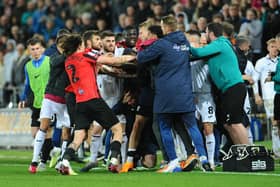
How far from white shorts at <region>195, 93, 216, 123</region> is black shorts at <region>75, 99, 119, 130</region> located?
2000 mm

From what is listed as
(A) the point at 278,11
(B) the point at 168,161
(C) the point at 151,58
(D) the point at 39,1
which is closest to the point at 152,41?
(C) the point at 151,58

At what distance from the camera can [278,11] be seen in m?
25.9

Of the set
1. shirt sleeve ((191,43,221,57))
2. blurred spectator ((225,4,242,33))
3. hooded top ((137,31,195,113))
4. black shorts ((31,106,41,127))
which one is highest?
blurred spectator ((225,4,242,33))

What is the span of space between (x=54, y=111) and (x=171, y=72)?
256cm

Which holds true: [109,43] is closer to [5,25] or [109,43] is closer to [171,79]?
[171,79]

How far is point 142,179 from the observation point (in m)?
14.5

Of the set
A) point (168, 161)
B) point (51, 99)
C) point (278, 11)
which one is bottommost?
point (168, 161)

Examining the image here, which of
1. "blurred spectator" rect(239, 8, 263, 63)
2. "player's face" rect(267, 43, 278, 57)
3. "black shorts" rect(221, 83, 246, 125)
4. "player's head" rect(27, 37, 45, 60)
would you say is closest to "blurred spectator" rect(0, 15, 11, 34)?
"blurred spectator" rect(239, 8, 263, 63)

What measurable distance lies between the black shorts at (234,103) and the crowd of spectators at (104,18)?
19.9ft

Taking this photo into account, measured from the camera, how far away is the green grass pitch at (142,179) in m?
13.6

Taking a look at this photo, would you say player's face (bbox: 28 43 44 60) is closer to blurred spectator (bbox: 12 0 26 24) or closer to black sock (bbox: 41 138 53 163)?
black sock (bbox: 41 138 53 163)

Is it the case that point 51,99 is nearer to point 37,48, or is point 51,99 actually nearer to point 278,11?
point 37,48

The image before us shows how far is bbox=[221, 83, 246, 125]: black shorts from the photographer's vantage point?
1677cm

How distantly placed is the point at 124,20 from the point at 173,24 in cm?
1363
